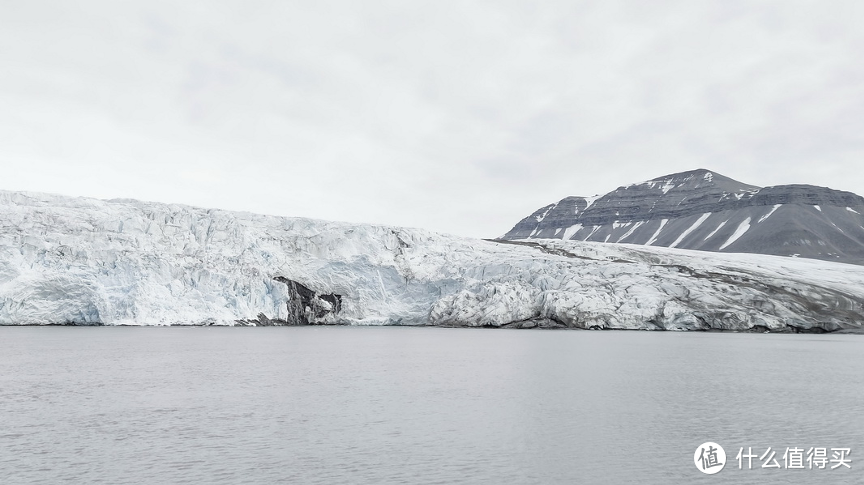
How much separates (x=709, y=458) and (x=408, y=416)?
6.55 metres

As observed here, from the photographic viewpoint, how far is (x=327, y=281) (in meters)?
56.6

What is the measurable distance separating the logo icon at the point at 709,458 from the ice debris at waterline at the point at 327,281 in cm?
3910

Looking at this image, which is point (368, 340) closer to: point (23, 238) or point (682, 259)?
point (23, 238)

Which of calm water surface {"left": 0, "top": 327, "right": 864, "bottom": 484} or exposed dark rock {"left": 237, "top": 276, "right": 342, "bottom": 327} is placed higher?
exposed dark rock {"left": 237, "top": 276, "right": 342, "bottom": 327}

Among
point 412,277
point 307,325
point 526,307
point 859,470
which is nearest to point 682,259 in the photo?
point 526,307

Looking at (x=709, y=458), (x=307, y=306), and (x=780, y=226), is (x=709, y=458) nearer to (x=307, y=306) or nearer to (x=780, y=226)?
(x=307, y=306)

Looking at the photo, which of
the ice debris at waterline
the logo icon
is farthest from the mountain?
the logo icon

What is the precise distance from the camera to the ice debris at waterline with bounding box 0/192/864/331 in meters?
45.2

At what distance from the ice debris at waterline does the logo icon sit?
128ft

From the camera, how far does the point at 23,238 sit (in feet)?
146

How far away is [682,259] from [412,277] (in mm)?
30958

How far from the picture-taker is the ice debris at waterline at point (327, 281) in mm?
45188

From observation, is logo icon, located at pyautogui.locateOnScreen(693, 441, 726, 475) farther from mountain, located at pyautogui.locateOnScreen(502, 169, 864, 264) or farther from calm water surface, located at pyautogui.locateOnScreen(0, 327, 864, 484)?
mountain, located at pyautogui.locateOnScreen(502, 169, 864, 264)

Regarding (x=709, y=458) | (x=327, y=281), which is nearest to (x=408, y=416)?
(x=709, y=458)
